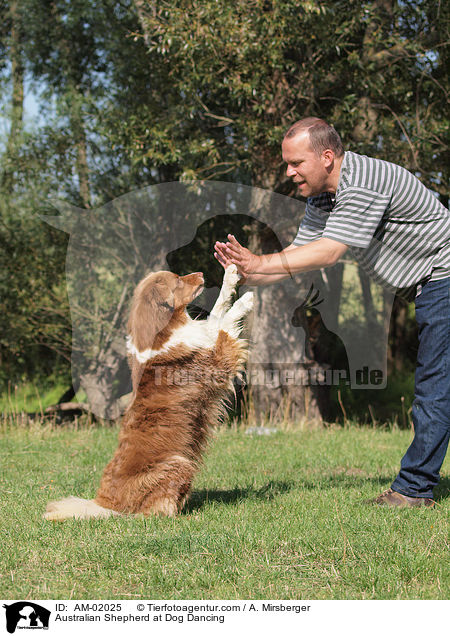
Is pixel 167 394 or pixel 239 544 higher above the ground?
pixel 167 394

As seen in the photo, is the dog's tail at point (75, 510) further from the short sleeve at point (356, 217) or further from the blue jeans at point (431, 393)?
the short sleeve at point (356, 217)

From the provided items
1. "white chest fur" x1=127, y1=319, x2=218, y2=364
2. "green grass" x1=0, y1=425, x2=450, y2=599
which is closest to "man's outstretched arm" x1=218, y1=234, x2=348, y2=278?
"white chest fur" x1=127, y1=319, x2=218, y2=364

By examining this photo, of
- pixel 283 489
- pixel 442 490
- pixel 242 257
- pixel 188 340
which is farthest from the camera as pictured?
pixel 283 489

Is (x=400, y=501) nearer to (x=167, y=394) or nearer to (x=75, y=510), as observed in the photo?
(x=167, y=394)

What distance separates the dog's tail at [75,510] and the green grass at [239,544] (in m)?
0.10

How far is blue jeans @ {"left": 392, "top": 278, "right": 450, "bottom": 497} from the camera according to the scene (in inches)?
166

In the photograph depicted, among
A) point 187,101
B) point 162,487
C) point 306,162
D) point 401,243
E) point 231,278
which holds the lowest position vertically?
point 162,487

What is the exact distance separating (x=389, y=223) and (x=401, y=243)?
166mm

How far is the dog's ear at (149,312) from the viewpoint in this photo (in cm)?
440

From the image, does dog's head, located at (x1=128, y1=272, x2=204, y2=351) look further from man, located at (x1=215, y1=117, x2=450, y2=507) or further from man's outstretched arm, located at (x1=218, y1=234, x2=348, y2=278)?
man's outstretched arm, located at (x1=218, y1=234, x2=348, y2=278)
